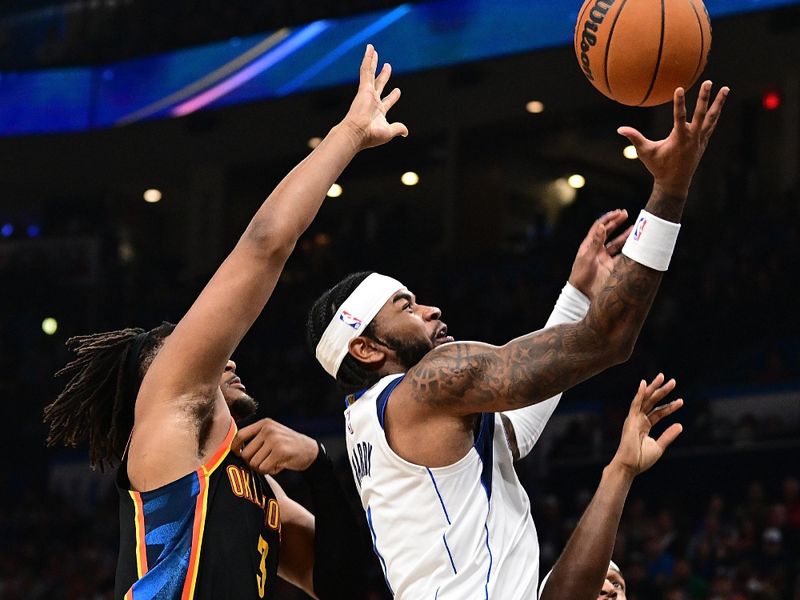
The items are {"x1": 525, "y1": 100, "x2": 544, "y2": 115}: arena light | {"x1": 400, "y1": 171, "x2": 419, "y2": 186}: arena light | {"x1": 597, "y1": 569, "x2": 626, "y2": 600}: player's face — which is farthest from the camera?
{"x1": 400, "y1": 171, "x2": 419, "y2": 186}: arena light

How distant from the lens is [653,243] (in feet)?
9.64

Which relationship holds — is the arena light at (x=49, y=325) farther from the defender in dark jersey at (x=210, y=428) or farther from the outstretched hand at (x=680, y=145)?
the outstretched hand at (x=680, y=145)

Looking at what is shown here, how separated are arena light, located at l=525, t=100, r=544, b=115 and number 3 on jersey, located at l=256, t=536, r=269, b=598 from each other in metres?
14.6

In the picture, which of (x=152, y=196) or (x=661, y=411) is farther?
(x=152, y=196)

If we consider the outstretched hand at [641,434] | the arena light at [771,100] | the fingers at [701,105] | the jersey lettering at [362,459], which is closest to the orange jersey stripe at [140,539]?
the jersey lettering at [362,459]

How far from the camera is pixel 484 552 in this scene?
10.4 feet

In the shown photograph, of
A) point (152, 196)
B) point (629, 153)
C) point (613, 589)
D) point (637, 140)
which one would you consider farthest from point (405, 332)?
point (152, 196)

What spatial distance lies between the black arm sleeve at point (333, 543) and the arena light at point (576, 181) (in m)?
15.5

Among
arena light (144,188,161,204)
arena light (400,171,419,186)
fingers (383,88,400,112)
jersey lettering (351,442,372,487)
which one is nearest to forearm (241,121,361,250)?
fingers (383,88,400,112)

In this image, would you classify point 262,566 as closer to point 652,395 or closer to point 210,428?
point 210,428

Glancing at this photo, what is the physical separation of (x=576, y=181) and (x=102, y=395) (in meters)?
15.8

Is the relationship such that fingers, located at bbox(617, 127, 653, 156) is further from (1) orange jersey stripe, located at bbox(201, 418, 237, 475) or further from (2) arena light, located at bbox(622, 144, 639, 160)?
(2) arena light, located at bbox(622, 144, 639, 160)

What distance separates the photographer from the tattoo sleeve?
293 centimetres

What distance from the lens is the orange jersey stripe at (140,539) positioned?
321 cm
